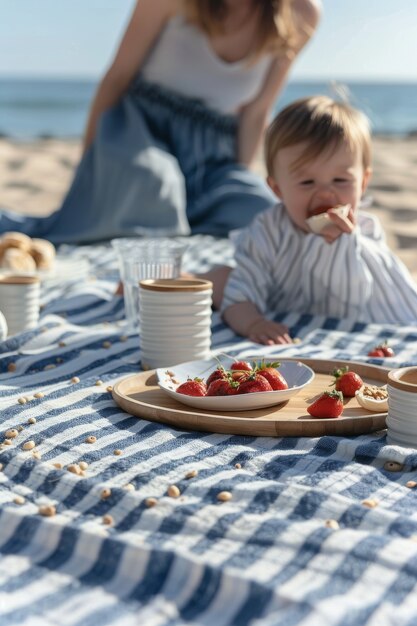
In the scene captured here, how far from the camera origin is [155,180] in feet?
14.1

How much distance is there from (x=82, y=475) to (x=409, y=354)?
1.17 meters

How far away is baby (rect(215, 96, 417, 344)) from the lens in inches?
105

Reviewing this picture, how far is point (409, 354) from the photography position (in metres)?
2.45

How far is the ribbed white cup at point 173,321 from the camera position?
218 cm

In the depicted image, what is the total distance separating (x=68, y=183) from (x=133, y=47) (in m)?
3.31

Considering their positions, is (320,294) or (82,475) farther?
(320,294)

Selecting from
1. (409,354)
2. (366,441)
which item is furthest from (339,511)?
(409,354)

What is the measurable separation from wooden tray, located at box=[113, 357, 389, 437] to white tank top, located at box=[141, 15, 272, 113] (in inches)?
117

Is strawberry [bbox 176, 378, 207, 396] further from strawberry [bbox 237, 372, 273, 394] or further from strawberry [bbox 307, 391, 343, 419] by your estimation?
strawberry [bbox 307, 391, 343, 419]

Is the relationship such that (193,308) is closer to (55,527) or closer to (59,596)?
(55,527)

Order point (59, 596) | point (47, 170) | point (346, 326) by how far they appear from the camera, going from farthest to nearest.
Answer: point (47, 170) < point (346, 326) < point (59, 596)

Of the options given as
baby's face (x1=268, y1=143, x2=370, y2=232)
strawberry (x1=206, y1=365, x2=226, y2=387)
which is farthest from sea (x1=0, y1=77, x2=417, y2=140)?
strawberry (x1=206, y1=365, x2=226, y2=387)

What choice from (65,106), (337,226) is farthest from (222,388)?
(65,106)

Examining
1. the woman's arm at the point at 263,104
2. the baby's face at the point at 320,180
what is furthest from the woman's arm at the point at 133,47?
the baby's face at the point at 320,180
